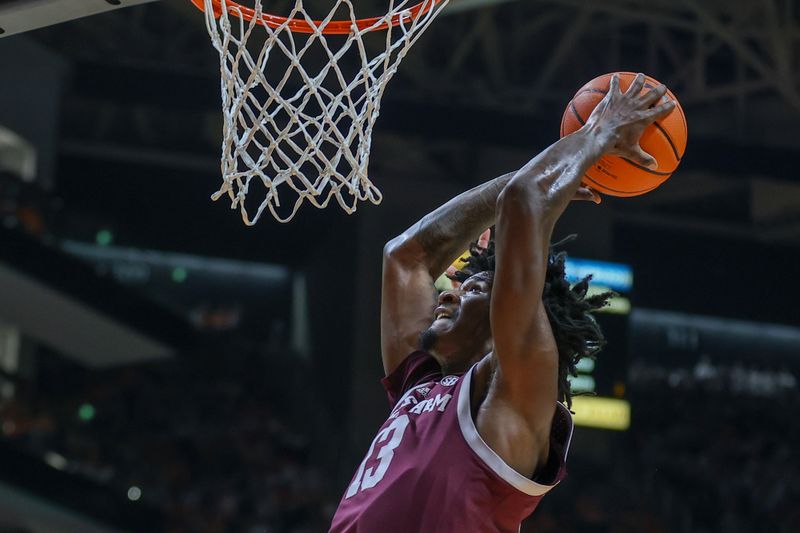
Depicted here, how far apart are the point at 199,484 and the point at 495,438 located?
8711mm

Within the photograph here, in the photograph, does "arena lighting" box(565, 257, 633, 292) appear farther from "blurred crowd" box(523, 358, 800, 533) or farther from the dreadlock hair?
the dreadlock hair

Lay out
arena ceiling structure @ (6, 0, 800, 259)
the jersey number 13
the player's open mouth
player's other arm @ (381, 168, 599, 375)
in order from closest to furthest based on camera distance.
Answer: the jersey number 13
the player's open mouth
player's other arm @ (381, 168, 599, 375)
arena ceiling structure @ (6, 0, 800, 259)

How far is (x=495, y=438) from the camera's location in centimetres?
253

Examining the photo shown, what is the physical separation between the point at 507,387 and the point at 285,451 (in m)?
9.36

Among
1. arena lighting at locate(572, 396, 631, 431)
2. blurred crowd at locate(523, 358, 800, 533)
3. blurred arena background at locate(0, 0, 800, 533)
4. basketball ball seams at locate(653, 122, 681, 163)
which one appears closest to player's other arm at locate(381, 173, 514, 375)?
basketball ball seams at locate(653, 122, 681, 163)

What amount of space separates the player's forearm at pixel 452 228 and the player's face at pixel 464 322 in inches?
13.1

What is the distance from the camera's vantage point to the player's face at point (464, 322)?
9.42 ft

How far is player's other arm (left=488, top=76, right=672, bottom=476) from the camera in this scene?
2486mm

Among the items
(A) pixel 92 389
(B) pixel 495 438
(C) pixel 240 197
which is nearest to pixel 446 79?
(A) pixel 92 389

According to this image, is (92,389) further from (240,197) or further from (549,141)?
(240,197)

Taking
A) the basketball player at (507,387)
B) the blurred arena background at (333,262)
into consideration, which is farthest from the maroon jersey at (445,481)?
the blurred arena background at (333,262)

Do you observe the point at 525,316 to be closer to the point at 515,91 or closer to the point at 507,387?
the point at 507,387

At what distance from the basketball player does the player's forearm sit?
36 centimetres

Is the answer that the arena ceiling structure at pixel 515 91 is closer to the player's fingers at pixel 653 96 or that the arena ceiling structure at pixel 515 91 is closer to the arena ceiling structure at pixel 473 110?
the arena ceiling structure at pixel 473 110
